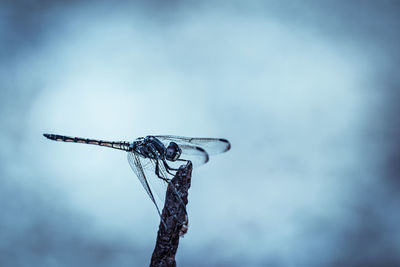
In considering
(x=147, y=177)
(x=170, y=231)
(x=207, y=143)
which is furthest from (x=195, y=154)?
(x=170, y=231)

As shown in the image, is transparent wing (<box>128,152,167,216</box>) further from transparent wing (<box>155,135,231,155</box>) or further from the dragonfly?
transparent wing (<box>155,135,231,155</box>)

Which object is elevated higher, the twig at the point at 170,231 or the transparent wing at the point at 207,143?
the transparent wing at the point at 207,143

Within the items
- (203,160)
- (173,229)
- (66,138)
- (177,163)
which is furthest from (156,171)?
(66,138)

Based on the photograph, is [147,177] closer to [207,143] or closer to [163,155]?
[163,155]

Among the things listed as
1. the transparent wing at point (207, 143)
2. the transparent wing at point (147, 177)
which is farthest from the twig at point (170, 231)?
the transparent wing at point (207, 143)

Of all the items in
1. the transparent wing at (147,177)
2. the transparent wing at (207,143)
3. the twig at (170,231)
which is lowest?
the twig at (170,231)

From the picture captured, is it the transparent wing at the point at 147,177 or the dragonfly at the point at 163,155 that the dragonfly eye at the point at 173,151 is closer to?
the dragonfly at the point at 163,155
